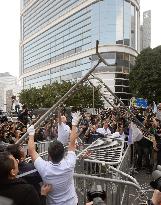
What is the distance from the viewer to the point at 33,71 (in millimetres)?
128125

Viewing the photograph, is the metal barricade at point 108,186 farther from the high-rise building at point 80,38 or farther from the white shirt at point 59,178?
the high-rise building at point 80,38

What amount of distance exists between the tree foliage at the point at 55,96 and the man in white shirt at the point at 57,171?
40517 millimetres

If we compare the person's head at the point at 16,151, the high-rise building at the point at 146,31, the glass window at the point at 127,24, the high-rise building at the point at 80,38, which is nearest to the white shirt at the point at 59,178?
the person's head at the point at 16,151

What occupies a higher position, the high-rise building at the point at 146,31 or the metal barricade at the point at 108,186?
the high-rise building at the point at 146,31

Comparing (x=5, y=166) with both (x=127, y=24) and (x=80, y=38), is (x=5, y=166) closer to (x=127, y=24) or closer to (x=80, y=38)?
(x=127, y=24)

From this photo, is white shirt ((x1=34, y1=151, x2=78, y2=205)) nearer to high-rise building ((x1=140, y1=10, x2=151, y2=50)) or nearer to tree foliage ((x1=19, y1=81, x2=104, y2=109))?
tree foliage ((x1=19, y1=81, x2=104, y2=109))

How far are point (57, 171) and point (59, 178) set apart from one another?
87mm

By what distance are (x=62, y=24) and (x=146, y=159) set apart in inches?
3789

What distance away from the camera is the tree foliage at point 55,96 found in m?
57.7

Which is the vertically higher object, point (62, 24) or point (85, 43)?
point (62, 24)

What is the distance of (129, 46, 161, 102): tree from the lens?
5556cm

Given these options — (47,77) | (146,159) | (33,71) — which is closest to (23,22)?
(33,71)

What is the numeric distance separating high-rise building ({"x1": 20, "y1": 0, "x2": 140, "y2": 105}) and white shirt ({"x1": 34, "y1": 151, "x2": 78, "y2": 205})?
68870 mm

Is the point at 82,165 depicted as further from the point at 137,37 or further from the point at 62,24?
the point at 62,24
